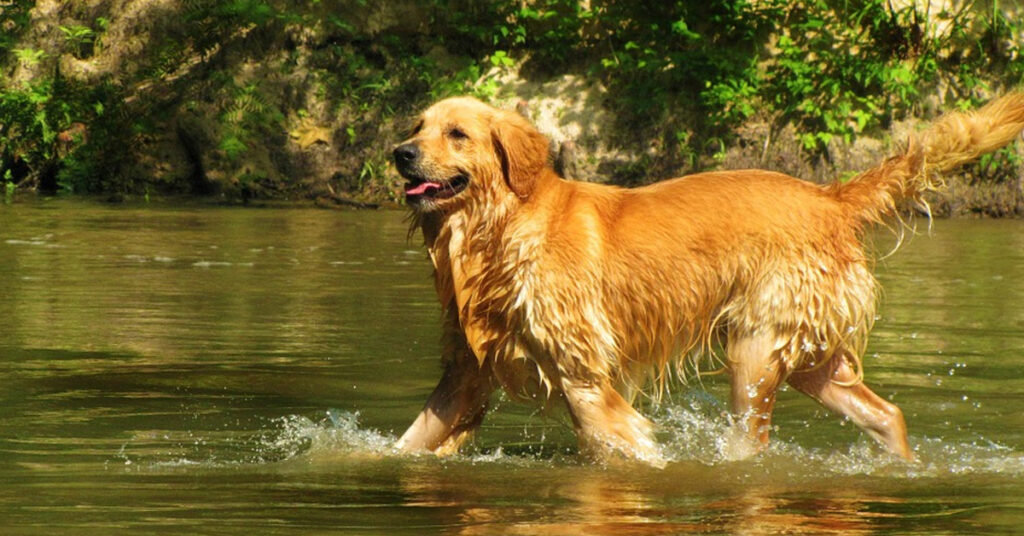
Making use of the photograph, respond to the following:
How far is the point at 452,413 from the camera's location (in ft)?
20.9

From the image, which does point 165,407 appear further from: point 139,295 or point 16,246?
point 16,246

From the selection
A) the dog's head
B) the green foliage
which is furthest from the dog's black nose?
the green foliage

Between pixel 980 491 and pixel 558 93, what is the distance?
50.9 ft

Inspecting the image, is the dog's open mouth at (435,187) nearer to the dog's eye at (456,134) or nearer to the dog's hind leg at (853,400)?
the dog's eye at (456,134)

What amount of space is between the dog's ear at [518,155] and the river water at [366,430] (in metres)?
1.03

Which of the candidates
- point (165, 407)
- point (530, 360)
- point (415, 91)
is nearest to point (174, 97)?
point (415, 91)

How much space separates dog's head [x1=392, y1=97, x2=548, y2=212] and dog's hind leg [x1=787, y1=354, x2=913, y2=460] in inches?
60.6

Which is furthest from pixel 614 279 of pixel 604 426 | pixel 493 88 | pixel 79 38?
pixel 79 38

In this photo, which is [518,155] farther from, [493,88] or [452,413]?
[493,88]

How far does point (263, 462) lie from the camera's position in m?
6.01

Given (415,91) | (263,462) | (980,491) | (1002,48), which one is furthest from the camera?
(415,91)


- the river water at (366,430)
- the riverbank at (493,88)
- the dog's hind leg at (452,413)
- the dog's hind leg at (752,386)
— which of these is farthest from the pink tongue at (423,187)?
the riverbank at (493,88)

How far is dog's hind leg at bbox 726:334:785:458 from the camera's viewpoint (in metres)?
6.16

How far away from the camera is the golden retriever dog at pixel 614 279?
6.00 meters
